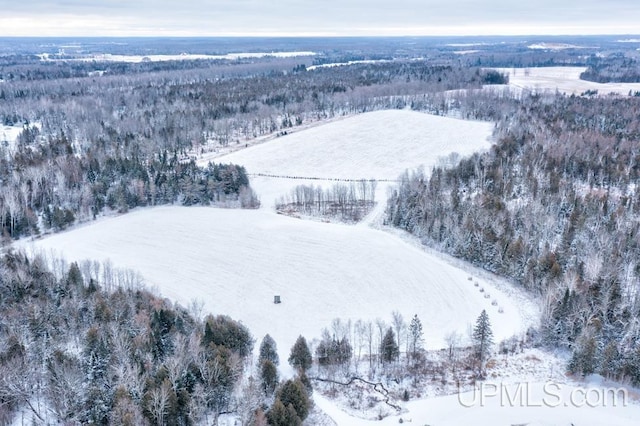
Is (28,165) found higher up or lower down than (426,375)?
higher up

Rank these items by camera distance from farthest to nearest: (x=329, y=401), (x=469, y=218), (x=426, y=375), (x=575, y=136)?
(x=575, y=136)
(x=469, y=218)
(x=426, y=375)
(x=329, y=401)

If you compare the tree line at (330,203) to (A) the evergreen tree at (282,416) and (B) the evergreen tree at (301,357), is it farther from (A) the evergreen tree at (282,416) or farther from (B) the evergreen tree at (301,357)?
(A) the evergreen tree at (282,416)

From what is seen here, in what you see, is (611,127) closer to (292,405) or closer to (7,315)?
(292,405)

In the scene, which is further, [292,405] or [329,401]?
[329,401]

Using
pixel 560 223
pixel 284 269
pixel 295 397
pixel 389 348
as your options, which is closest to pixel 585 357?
pixel 389 348

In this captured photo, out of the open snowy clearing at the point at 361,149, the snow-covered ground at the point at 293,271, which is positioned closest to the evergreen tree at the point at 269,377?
the snow-covered ground at the point at 293,271

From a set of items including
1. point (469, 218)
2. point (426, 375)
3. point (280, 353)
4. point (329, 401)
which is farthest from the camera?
point (469, 218)

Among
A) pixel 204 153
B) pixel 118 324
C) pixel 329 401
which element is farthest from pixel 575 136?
pixel 118 324
